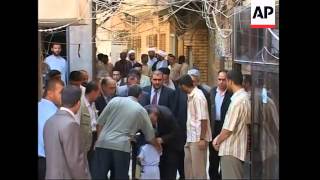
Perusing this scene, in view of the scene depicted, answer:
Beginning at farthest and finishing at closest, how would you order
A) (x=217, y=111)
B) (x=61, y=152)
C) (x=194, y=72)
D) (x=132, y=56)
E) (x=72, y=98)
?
(x=194, y=72) → (x=132, y=56) → (x=217, y=111) → (x=72, y=98) → (x=61, y=152)

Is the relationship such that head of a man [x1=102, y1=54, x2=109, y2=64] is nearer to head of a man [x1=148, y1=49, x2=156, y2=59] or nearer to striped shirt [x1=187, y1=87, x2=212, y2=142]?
head of a man [x1=148, y1=49, x2=156, y2=59]

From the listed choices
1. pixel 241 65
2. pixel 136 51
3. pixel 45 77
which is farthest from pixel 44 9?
pixel 241 65

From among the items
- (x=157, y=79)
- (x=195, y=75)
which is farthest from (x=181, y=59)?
(x=157, y=79)

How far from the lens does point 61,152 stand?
527 centimetres

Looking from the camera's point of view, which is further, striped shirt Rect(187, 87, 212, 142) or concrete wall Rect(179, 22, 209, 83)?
concrete wall Rect(179, 22, 209, 83)

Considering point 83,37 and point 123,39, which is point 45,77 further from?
point 123,39

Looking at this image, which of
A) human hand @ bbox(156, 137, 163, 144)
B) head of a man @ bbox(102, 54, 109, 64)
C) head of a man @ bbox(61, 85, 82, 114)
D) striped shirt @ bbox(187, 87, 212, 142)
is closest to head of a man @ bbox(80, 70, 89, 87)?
head of a man @ bbox(61, 85, 82, 114)

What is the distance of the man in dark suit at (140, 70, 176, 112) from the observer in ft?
18.4

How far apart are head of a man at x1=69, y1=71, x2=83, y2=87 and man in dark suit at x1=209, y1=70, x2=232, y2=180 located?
3.75ft

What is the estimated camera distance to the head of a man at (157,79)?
5.67 metres

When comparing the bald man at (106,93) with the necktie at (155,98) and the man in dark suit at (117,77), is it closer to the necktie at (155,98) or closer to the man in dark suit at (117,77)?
the man in dark suit at (117,77)

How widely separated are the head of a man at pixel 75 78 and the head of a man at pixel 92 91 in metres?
0.10

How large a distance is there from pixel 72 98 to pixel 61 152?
46cm

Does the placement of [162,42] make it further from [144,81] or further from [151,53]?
[144,81]
